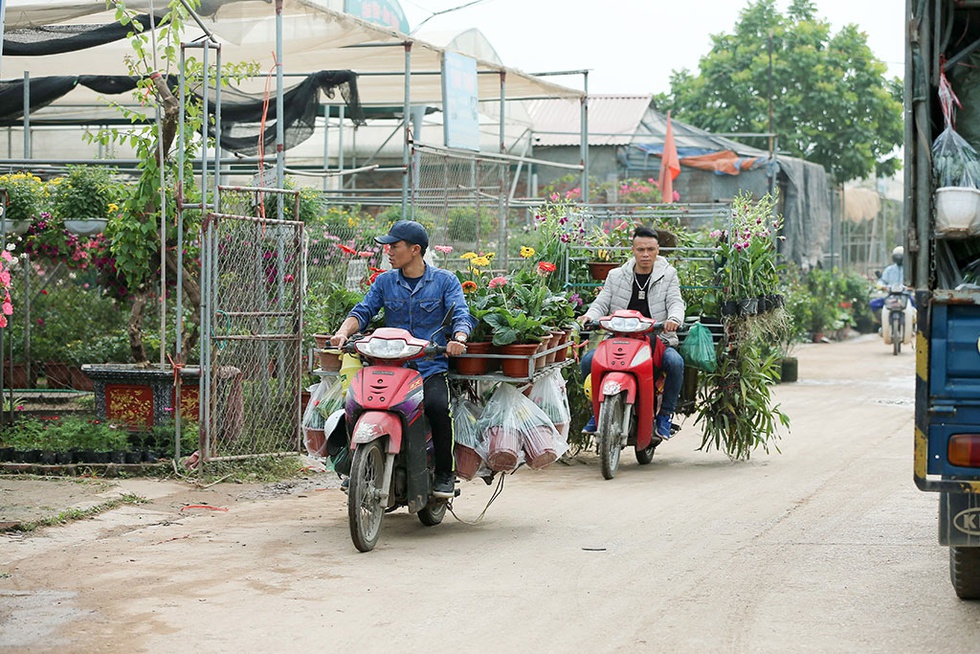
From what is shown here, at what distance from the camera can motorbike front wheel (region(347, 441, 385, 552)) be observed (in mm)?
6625

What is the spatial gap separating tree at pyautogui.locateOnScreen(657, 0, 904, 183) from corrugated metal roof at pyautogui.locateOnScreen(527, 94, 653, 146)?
4.57 meters

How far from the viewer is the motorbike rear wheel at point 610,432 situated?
31.2 ft

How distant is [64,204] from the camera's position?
1155 centimetres

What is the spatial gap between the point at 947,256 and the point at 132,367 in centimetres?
688

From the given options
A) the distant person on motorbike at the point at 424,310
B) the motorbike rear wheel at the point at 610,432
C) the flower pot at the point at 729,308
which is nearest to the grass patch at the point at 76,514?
the distant person on motorbike at the point at 424,310

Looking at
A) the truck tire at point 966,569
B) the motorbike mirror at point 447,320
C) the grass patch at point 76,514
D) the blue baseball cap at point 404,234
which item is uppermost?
the blue baseball cap at point 404,234

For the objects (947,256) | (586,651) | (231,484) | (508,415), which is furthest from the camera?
(231,484)

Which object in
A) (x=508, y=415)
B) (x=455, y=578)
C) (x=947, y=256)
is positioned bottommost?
(x=455, y=578)

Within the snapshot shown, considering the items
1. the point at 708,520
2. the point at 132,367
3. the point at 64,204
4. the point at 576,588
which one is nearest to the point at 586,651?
the point at 576,588

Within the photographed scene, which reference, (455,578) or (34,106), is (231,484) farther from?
(34,106)

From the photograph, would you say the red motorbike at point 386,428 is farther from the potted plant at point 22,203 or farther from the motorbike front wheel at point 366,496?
the potted plant at point 22,203

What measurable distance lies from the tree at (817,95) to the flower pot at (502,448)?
2551cm

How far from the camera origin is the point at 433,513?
7.71 metres

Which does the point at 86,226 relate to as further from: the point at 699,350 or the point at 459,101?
the point at 699,350
